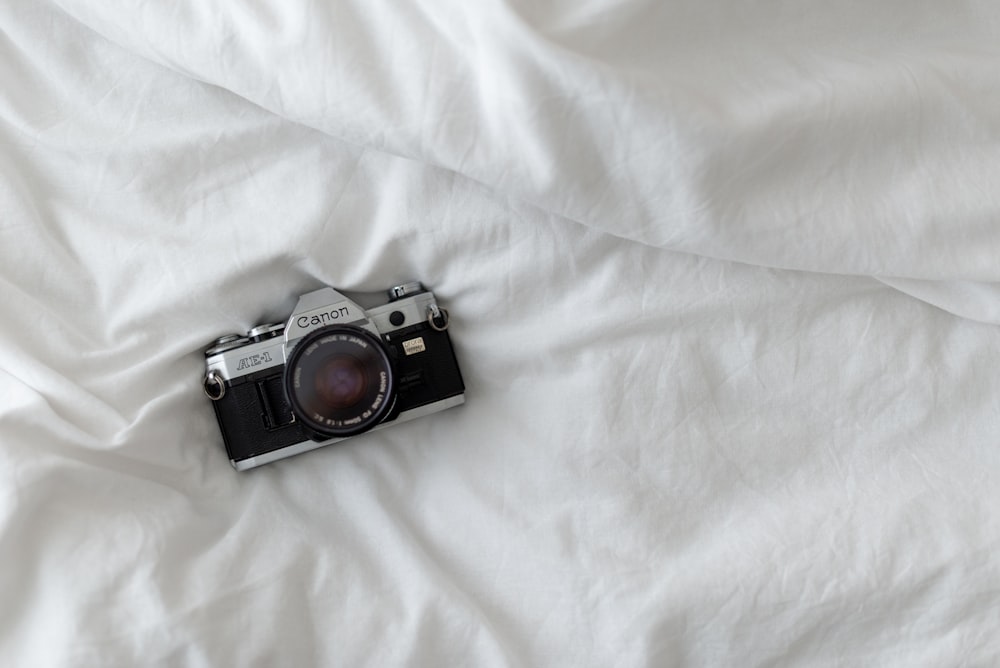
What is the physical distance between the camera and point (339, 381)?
2.52 ft

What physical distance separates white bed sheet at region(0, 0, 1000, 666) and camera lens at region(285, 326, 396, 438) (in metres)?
0.06

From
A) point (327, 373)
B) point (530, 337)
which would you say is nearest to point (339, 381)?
point (327, 373)

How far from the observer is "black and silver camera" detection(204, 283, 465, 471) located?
76cm

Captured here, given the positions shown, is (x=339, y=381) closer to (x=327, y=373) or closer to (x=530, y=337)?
(x=327, y=373)

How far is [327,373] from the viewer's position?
2.51 ft

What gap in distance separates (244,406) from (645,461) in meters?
0.36

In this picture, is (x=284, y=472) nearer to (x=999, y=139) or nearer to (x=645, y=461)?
(x=645, y=461)

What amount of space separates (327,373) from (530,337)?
0.18m

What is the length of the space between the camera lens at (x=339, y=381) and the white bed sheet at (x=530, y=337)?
6cm

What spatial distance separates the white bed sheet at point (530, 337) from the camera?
28.1 inches

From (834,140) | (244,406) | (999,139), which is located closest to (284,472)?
(244,406)

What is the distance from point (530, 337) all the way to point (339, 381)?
0.17m

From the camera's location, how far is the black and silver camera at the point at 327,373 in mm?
759

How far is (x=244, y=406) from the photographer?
777mm
